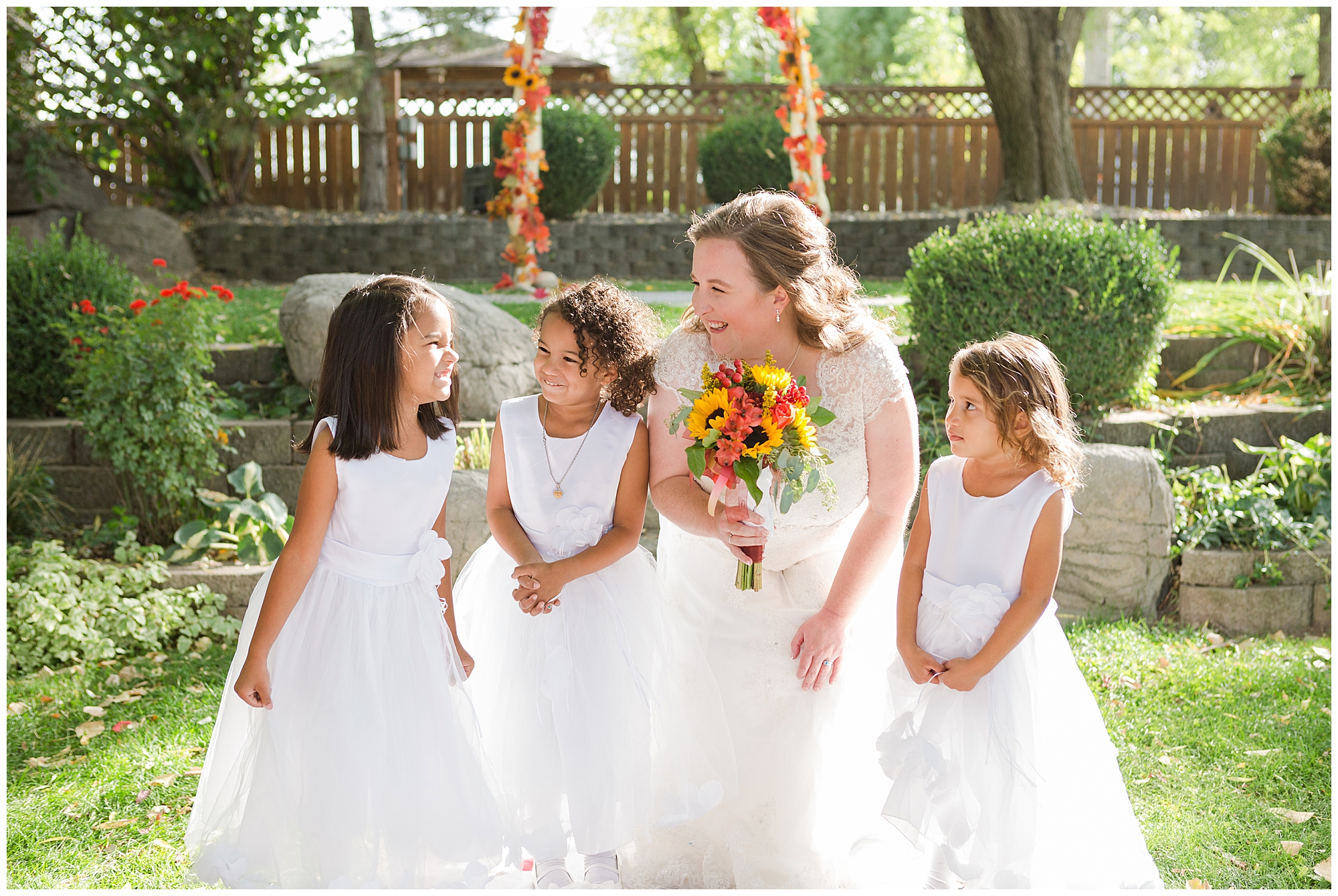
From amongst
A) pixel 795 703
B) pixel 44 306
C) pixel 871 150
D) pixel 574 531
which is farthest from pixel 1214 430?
pixel 871 150

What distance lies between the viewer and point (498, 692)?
8.32ft

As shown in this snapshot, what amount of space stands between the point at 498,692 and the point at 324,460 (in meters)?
0.71

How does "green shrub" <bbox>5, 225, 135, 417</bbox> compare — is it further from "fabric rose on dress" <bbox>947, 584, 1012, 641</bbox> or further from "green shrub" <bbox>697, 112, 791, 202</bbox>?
"green shrub" <bbox>697, 112, 791, 202</bbox>

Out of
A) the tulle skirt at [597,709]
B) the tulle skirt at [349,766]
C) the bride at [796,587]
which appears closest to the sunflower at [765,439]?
the bride at [796,587]

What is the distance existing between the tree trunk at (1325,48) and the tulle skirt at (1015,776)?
1604 centimetres

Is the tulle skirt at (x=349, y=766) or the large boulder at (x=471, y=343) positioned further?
the large boulder at (x=471, y=343)

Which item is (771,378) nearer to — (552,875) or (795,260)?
(795,260)

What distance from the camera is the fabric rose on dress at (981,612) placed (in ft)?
7.92

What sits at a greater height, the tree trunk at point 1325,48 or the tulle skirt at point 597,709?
the tree trunk at point 1325,48

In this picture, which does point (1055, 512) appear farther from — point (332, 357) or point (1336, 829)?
point (332, 357)

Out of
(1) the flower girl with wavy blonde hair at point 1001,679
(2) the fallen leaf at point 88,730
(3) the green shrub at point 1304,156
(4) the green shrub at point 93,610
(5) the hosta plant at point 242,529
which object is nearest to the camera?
(1) the flower girl with wavy blonde hair at point 1001,679

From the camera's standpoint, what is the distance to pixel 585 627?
2.50 metres

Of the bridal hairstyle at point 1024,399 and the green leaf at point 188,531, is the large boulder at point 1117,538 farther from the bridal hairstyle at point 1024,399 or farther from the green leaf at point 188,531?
the green leaf at point 188,531

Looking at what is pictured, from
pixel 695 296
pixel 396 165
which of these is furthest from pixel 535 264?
pixel 695 296
